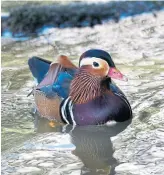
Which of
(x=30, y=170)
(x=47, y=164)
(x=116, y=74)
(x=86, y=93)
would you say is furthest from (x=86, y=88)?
(x=30, y=170)

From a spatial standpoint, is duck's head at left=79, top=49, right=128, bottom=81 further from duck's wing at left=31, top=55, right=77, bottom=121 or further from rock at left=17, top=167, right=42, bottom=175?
rock at left=17, top=167, right=42, bottom=175

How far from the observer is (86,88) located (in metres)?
6.81

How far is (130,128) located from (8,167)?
128 centimetres

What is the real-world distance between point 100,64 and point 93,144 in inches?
29.0

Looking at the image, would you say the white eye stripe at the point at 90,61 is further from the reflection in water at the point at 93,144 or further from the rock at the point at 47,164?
the rock at the point at 47,164

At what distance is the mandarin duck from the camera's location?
263 inches

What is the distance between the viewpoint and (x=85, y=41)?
959 cm

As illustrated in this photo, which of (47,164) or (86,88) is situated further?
(86,88)

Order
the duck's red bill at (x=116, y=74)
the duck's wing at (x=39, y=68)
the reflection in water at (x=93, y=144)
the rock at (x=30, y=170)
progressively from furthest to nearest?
the duck's wing at (x=39, y=68), the duck's red bill at (x=116, y=74), the reflection in water at (x=93, y=144), the rock at (x=30, y=170)

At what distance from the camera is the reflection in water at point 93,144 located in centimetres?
589

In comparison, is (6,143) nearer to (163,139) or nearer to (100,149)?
(100,149)

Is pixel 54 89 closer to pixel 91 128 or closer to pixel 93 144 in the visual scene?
pixel 91 128

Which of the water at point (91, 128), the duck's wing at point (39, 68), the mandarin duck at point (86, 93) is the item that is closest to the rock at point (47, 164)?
the water at point (91, 128)

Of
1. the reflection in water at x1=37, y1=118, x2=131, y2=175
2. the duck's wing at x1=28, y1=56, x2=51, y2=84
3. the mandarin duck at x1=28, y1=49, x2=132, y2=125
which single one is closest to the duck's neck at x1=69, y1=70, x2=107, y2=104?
the mandarin duck at x1=28, y1=49, x2=132, y2=125
